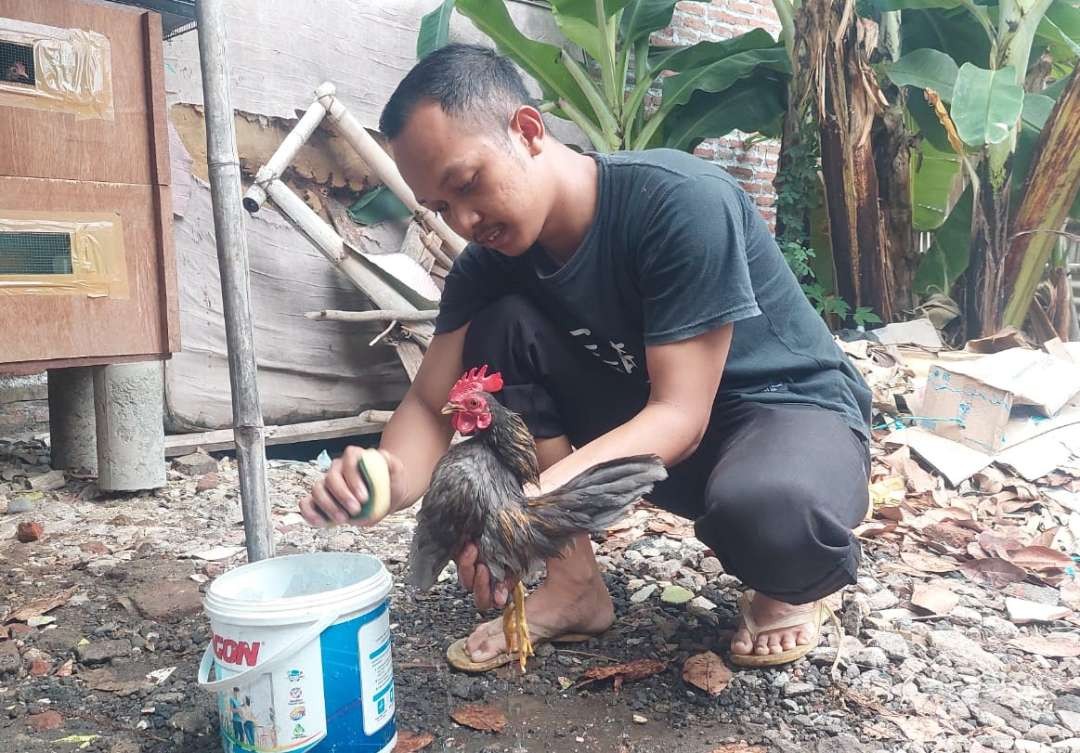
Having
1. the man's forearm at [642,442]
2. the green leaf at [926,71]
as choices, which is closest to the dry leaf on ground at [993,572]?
the man's forearm at [642,442]

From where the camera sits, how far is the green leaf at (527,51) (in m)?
4.42

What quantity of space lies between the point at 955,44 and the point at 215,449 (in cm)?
504

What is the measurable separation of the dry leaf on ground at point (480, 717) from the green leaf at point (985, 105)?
3.63 meters

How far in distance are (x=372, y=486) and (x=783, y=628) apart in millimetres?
1044

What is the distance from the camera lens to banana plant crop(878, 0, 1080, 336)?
448 cm

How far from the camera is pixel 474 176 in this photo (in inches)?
61.5

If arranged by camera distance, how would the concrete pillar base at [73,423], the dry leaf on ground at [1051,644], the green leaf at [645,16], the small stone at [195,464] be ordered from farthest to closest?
the green leaf at [645,16], the small stone at [195,464], the concrete pillar base at [73,423], the dry leaf on ground at [1051,644]

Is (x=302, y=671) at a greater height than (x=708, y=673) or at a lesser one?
greater

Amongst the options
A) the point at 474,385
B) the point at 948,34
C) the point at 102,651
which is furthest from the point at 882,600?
the point at 948,34

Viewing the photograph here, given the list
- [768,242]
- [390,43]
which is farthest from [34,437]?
[768,242]

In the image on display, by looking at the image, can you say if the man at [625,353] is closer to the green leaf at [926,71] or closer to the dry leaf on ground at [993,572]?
the dry leaf on ground at [993,572]

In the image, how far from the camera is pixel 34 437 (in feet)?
12.5

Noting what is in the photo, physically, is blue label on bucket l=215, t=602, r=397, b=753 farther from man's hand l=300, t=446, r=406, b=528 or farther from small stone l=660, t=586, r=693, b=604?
small stone l=660, t=586, r=693, b=604

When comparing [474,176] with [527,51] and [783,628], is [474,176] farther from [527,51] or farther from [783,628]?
[527,51]
